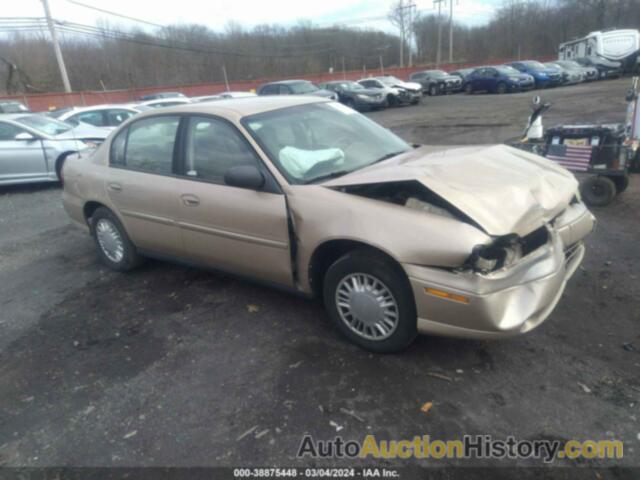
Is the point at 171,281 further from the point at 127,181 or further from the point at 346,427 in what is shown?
the point at 346,427

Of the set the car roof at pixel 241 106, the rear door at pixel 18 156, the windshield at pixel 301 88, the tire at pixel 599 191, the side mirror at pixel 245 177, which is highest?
the car roof at pixel 241 106

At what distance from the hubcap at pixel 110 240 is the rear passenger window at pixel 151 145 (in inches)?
27.2

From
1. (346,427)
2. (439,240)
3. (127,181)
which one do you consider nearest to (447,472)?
(346,427)

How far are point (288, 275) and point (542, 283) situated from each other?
1.70 metres

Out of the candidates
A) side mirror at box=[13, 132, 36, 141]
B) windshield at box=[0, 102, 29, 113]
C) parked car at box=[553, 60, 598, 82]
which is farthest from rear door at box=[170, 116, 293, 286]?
parked car at box=[553, 60, 598, 82]

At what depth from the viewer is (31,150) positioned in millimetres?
9062

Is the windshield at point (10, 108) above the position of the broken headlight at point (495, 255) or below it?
above

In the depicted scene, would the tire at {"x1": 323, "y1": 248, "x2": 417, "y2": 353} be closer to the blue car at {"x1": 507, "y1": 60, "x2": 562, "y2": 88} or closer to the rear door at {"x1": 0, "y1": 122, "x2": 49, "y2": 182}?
the rear door at {"x1": 0, "y1": 122, "x2": 49, "y2": 182}

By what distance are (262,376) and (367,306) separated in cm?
83

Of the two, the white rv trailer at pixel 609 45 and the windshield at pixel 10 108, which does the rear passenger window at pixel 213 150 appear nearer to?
the windshield at pixel 10 108

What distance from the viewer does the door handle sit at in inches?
145

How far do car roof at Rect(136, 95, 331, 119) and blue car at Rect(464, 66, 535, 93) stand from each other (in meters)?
25.2

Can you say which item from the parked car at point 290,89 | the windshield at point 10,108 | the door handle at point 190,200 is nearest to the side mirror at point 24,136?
the door handle at point 190,200

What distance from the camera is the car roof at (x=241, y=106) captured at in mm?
3641
